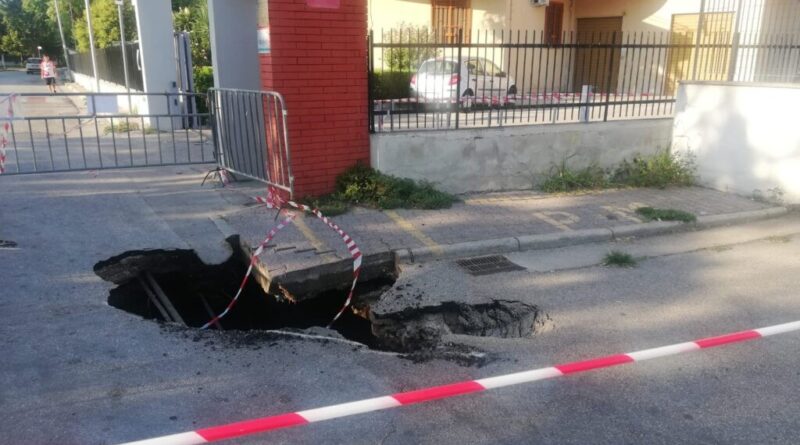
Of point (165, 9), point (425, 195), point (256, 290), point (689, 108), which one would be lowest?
point (256, 290)

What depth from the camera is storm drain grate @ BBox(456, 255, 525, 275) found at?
5.83 meters

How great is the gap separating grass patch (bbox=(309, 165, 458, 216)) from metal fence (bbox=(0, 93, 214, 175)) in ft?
10.5

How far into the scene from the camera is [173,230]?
6582 mm

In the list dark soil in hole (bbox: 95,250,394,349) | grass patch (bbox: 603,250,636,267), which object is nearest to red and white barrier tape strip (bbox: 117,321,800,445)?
dark soil in hole (bbox: 95,250,394,349)

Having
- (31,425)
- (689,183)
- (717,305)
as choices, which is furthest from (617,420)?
(689,183)

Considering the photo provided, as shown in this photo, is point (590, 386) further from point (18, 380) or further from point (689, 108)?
point (689, 108)

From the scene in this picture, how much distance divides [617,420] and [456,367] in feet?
3.54

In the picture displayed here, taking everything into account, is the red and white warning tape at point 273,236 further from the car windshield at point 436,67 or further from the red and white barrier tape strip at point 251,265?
the car windshield at point 436,67

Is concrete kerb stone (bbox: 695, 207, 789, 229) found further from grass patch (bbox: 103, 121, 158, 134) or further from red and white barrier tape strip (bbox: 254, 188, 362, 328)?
grass patch (bbox: 103, 121, 158, 134)

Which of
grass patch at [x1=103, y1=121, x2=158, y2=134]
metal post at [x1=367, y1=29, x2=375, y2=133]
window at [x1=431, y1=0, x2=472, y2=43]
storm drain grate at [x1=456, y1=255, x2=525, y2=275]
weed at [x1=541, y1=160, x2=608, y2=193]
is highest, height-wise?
window at [x1=431, y1=0, x2=472, y2=43]

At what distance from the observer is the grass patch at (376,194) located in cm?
748

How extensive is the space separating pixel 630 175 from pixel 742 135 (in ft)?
5.36

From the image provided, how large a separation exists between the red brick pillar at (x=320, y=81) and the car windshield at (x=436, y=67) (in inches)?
48.0

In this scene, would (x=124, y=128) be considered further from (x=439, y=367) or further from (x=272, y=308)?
(x=439, y=367)
